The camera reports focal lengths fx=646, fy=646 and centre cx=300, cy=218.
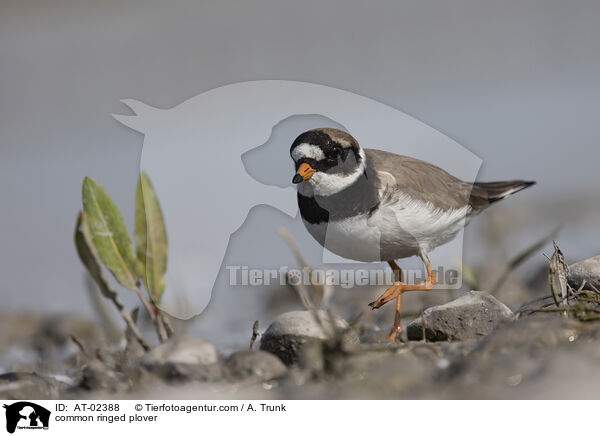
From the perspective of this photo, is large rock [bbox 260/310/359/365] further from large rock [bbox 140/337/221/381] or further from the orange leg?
the orange leg

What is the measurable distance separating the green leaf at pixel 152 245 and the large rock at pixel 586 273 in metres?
1.50

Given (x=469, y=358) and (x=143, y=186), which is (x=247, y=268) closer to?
(x=143, y=186)

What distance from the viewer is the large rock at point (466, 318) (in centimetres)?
232

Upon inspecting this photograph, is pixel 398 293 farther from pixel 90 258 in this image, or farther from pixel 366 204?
pixel 90 258

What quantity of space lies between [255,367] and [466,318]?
0.87m

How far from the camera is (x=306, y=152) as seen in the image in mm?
2473

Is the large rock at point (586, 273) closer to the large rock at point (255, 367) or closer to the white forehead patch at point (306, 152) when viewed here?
the white forehead patch at point (306, 152)

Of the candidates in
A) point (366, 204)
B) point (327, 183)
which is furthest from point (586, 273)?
point (327, 183)

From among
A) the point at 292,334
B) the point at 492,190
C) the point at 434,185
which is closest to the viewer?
the point at 292,334

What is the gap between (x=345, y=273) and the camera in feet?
9.92

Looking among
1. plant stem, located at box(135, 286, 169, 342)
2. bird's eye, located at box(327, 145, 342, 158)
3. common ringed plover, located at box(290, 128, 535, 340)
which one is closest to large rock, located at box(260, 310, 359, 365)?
plant stem, located at box(135, 286, 169, 342)

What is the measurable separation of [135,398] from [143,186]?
77cm
